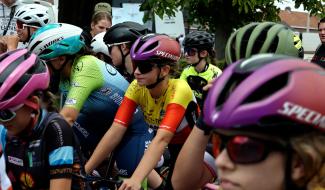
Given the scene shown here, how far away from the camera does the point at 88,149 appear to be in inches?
207

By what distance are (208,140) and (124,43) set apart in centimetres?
269

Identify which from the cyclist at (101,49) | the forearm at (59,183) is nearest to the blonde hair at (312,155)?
the forearm at (59,183)

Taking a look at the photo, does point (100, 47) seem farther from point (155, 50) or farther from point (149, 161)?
point (149, 161)

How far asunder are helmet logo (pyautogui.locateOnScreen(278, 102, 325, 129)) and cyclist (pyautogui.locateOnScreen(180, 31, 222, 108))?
657 centimetres

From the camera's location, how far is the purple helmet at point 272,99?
190cm

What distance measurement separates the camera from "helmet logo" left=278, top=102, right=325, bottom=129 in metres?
1.89

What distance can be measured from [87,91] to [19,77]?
1.52 meters

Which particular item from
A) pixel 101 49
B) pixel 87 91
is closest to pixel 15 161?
pixel 87 91

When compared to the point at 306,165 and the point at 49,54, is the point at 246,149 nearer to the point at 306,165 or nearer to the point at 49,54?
the point at 306,165

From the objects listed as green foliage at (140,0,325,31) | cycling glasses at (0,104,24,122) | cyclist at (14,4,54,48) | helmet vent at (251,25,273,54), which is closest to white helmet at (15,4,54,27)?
cyclist at (14,4,54,48)

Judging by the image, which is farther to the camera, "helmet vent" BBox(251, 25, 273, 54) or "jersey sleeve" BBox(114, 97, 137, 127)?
"jersey sleeve" BBox(114, 97, 137, 127)

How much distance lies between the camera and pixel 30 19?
608 cm

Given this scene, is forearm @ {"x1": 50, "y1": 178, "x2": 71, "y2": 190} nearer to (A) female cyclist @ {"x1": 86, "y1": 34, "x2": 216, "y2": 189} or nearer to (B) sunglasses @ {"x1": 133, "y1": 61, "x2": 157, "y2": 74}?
(A) female cyclist @ {"x1": 86, "y1": 34, "x2": 216, "y2": 189}

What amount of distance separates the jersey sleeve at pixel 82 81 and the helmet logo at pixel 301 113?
109 inches
